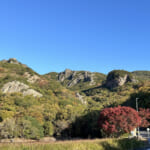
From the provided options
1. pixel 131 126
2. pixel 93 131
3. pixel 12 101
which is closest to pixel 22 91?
pixel 12 101

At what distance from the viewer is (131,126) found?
107 feet

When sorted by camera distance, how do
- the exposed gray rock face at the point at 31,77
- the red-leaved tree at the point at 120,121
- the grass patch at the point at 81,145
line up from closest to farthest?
1. the grass patch at the point at 81,145
2. the red-leaved tree at the point at 120,121
3. the exposed gray rock face at the point at 31,77

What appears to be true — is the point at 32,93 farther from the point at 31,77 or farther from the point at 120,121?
the point at 120,121

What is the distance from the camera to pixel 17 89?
102 meters

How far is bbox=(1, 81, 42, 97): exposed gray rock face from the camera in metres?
99.8

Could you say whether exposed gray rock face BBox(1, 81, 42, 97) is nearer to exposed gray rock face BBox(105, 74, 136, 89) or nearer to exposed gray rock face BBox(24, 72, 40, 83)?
exposed gray rock face BBox(24, 72, 40, 83)

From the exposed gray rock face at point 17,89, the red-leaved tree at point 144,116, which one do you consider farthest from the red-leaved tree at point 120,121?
the exposed gray rock face at point 17,89

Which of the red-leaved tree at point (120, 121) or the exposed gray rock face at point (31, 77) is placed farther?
the exposed gray rock face at point (31, 77)

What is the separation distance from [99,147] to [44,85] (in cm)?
11448

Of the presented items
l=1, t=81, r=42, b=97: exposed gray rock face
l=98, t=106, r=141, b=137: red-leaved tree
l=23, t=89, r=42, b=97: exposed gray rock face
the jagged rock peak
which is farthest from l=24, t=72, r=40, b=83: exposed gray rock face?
l=98, t=106, r=141, b=137: red-leaved tree

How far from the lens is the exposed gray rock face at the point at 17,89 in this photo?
99.8m

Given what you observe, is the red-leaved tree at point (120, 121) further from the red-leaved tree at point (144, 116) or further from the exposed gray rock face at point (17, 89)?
the exposed gray rock face at point (17, 89)

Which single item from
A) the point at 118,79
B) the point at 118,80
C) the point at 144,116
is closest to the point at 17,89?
the point at 144,116

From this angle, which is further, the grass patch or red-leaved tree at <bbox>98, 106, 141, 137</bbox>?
red-leaved tree at <bbox>98, 106, 141, 137</bbox>
